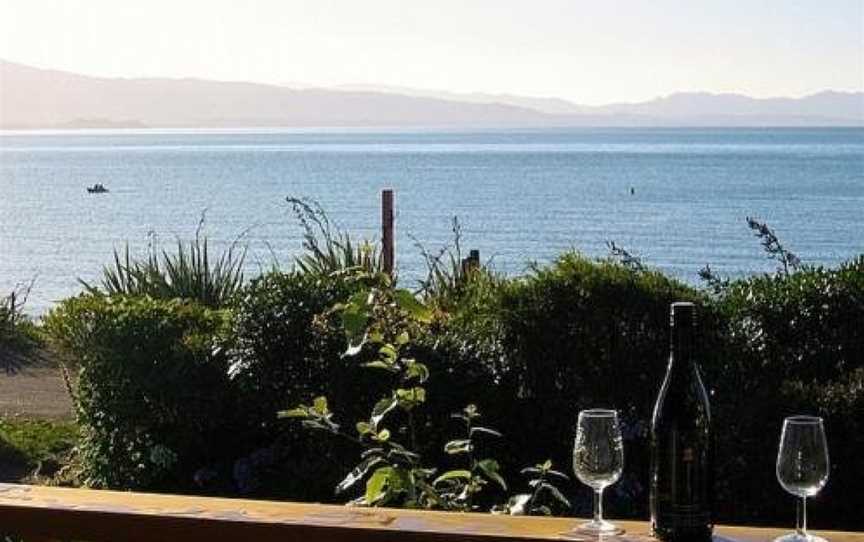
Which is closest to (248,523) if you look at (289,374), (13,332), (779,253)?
(289,374)

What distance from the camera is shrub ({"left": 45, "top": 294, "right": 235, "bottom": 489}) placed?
22.3ft

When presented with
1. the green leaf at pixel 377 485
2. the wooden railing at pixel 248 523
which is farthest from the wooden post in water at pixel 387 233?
the wooden railing at pixel 248 523

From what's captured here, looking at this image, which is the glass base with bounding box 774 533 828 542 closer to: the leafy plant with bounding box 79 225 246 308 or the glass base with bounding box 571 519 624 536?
the glass base with bounding box 571 519 624 536

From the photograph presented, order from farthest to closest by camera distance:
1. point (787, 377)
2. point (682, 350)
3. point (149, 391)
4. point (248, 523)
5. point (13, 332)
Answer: point (13, 332), point (149, 391), point (787, 377), point (682, 350), point (248, 523)

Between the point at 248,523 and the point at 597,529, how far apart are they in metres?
0.59

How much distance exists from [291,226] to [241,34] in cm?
1863

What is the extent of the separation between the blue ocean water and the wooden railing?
19586mm

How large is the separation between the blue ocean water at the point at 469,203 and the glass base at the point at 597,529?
19.8 metres

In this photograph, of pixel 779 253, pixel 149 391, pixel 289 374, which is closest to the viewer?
pixel 289 374

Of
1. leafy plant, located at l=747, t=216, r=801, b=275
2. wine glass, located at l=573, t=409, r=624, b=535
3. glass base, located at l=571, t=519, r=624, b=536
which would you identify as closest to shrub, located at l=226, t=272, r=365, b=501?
leafy plant, located at l=747, t=216, r=801, b=275

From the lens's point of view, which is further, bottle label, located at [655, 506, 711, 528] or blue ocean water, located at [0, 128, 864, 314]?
blue ocean water, located at [0, 128, 864, 314]

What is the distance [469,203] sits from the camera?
251ft

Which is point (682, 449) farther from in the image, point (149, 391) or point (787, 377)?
point (149, 391)

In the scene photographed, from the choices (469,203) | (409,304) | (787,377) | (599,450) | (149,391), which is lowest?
(469,203)
